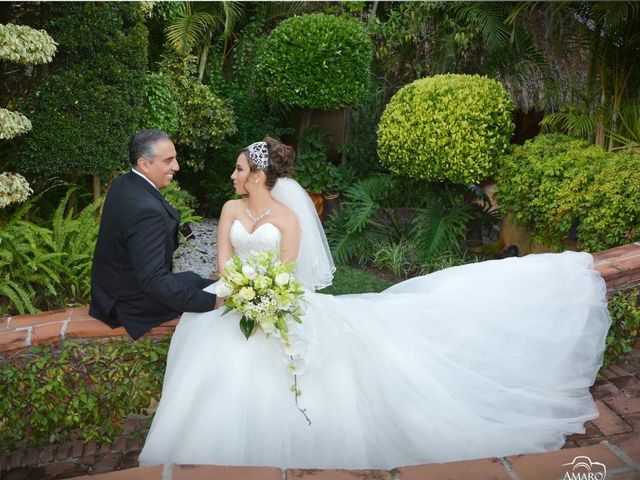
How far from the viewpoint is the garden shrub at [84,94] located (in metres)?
5.73

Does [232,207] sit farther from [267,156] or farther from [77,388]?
[77,388]

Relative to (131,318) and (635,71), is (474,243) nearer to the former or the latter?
(635,71)

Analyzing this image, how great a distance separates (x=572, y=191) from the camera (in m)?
5.81

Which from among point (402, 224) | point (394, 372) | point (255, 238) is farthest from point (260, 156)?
point (402, 224)

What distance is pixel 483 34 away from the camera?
310 inches

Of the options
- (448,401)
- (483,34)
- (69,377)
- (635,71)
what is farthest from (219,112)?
(448,401)

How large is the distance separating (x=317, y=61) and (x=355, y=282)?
2432mm

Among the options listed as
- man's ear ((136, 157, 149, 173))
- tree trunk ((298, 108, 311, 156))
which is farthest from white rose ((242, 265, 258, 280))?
tree trunk ((298, 108, 311, 156))

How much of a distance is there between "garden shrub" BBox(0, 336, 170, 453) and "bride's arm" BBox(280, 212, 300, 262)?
2.82 ft

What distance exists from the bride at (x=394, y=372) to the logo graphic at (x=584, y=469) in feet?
2.61

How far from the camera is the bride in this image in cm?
324

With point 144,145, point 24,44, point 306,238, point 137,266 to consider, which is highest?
point 24,44

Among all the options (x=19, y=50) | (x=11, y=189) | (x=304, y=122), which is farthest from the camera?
(x=304, y=122)

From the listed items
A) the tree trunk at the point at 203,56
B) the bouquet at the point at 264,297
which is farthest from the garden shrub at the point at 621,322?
the tree trunk at the point at 203,56
